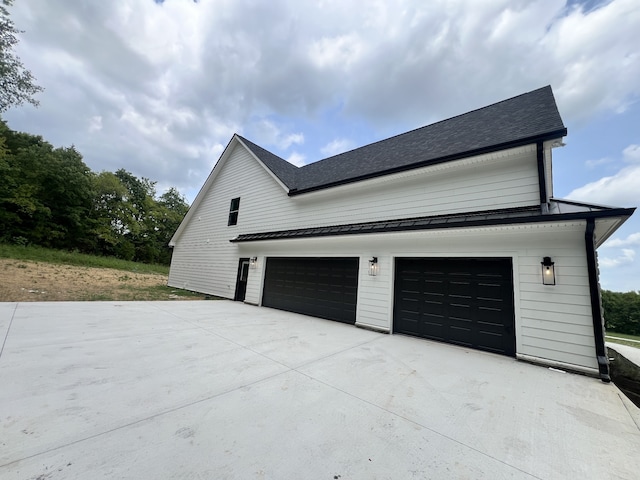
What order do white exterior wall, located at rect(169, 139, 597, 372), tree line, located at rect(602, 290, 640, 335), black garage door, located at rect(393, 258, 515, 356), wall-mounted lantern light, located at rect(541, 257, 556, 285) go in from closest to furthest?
white exterior wall, located at rect(169, 139, 597, 372) < wall-mounted lantern light, located at rect(541, 257, 556, 285) < black garage door, located at rect(393, 258, 515, 356) < tree line, located at rect(602, 290, 640, 335)

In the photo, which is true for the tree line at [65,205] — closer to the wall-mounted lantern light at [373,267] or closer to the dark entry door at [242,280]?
the dark entry door at [242,280]

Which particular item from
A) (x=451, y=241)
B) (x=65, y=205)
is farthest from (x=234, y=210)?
(x=65, y=205)

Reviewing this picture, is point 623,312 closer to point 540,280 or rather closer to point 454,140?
point 540,280

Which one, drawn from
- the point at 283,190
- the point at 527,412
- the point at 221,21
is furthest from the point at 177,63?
the point at 527,412

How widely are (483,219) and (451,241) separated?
2.97 ft

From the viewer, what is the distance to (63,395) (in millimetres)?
2359

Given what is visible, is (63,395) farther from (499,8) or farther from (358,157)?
(499,8)

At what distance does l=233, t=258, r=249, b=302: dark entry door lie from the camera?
10.3 meters

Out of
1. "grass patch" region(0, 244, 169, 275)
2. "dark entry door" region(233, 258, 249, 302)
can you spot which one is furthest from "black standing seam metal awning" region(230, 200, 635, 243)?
"grass patch" region(0, 244, 169, 275)

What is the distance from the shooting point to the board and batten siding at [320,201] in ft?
17.4

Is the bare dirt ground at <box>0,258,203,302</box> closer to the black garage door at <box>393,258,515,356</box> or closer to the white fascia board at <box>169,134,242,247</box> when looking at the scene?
the white fascia board at <box>169,134,242,247</box>

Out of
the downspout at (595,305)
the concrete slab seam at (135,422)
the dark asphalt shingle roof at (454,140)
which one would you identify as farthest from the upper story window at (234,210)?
the downspout at (595,305)

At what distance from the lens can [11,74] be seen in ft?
28.4

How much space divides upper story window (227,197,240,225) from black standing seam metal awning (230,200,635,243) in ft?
13.8
